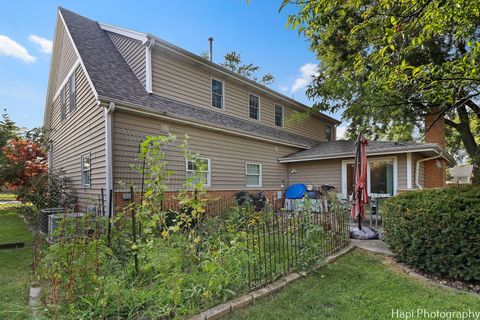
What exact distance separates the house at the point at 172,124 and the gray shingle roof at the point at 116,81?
45mm

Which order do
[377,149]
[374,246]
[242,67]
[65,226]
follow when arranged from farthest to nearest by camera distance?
1. [242,67]
2. [377,149]
3. [374,246]
4. [65,226]

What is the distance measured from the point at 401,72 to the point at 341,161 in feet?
23.2

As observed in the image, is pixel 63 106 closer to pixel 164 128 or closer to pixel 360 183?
pixel 164 128

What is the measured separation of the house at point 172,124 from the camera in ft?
25.0

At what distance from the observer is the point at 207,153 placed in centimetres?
962

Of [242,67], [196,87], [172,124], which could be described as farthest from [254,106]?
[242,67]

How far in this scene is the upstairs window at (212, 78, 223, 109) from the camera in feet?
36.8


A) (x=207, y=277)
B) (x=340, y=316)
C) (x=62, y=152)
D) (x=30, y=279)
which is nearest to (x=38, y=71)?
(x=62, y=152)

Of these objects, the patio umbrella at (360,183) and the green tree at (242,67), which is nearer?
the patio umbrella at (360,183)

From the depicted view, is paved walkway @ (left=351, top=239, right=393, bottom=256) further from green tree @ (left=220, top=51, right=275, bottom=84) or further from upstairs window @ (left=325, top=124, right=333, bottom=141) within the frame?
green tree @ (left=220, top=51, right=275, bottom=84)

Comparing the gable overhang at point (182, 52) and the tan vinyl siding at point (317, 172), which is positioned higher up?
the gable overhang at point (182, 52)

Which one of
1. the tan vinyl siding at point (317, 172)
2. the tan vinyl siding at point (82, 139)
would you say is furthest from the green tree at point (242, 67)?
the tan vinyl siding at point (82, 139)

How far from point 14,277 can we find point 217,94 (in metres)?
8.86

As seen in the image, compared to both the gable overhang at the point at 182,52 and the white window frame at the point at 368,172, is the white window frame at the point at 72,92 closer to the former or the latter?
the gable overhang at the point at 182,52
